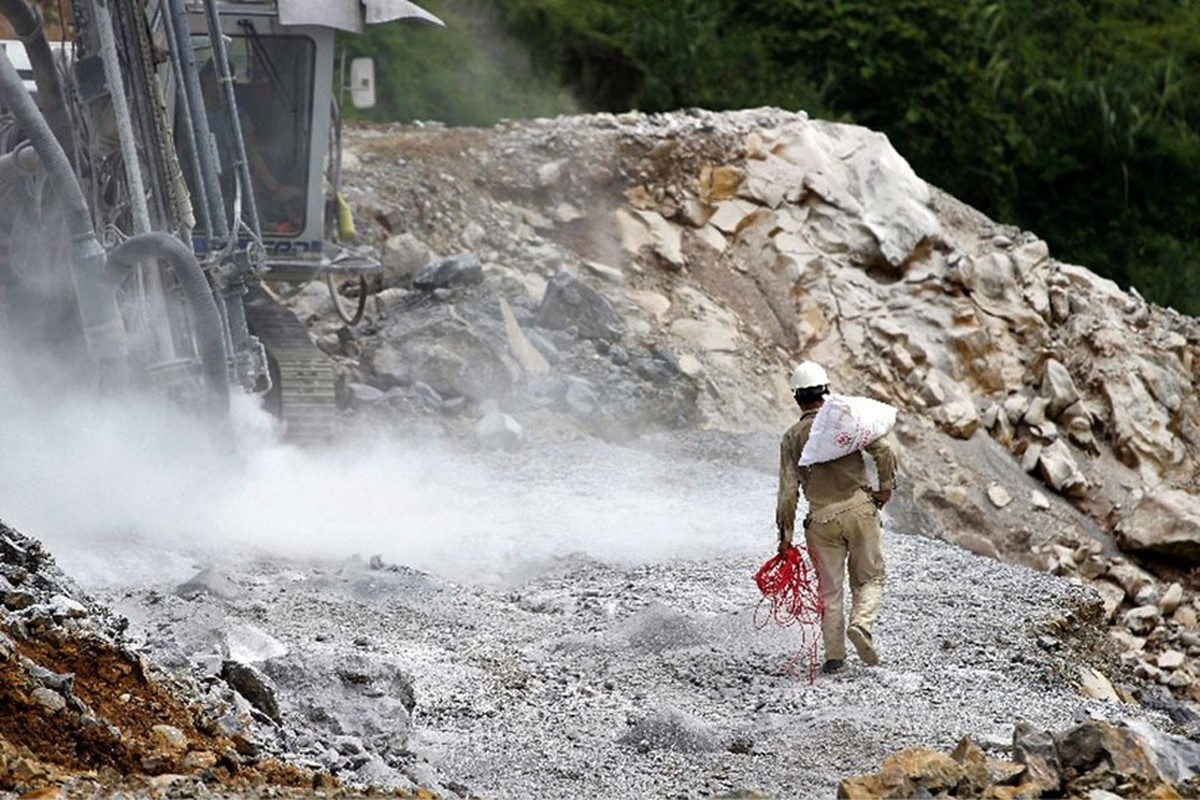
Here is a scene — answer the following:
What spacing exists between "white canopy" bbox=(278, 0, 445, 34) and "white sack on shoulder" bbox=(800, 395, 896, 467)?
5.33 meters

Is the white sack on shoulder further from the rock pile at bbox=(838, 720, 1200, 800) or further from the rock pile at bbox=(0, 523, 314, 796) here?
the rock pile at bbox=(0, 523, 314, 796)

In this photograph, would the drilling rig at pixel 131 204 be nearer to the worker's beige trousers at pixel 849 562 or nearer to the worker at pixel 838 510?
the worker at pixel 838 510

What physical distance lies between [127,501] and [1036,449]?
9.78 metres

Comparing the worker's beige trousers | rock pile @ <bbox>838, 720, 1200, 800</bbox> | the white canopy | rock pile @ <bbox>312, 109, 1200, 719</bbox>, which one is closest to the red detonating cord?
the worker's beige trousers

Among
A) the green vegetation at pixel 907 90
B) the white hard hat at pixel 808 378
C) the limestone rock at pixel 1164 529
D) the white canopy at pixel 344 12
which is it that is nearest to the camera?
the white hard hat at pixel 808 378

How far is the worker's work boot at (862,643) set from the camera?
948cm

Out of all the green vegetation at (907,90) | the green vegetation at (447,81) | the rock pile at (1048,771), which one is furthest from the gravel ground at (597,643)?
the green vegetation at (907,90)

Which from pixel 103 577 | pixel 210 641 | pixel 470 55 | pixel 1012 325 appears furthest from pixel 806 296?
pixel 210 641

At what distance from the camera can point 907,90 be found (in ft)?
91.4

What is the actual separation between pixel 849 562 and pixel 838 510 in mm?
261

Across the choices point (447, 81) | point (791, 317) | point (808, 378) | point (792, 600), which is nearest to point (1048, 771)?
point (808, 378)

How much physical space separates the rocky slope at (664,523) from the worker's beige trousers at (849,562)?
245 mm

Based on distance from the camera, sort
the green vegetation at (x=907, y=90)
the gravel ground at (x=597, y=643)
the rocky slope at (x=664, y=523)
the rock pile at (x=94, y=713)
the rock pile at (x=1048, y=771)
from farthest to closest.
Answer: the green vegetation at (x=907, y=90) < the gravel ground at (x=597, y=643) < the rocky slope at (x=664, y=523) < the rock pile at (x=1048, y=771) < the rock pile at (x=94, y=713)

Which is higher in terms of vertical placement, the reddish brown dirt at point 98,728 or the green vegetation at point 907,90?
the reddish brown dirt at point 98,728
